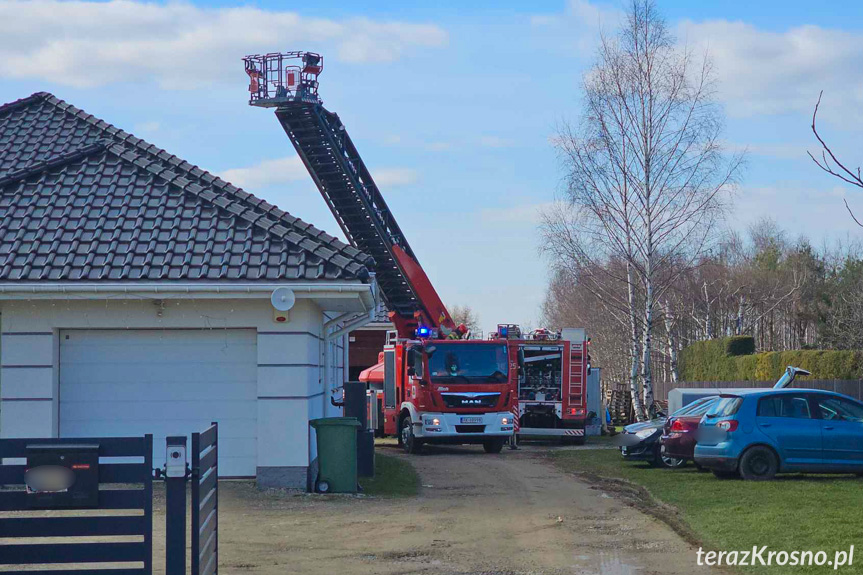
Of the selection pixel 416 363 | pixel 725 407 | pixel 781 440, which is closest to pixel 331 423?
pixel 725 407

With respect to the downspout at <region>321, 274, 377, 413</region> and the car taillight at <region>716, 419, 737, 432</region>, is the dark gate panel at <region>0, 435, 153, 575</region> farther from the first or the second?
the car taillight at <region>716, 419, 737, 432</region>

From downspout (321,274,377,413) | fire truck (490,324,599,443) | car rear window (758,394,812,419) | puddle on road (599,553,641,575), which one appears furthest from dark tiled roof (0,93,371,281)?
fire truck (490,324,599,443)

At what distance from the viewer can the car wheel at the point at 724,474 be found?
16.7 meters

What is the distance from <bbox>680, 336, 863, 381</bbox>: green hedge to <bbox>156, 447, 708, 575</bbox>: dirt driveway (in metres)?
17.1

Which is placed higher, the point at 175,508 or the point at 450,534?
the point at 175,508

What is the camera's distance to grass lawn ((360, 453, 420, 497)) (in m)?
15.5

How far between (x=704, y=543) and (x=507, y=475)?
8.42 m

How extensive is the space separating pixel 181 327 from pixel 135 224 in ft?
6.13

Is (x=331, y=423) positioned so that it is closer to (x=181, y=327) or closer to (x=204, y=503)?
(x=181, y=327)

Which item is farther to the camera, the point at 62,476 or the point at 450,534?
the point at 450,534

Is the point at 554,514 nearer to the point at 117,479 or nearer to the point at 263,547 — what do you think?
the point at 263,547

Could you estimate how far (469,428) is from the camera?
2372 cm

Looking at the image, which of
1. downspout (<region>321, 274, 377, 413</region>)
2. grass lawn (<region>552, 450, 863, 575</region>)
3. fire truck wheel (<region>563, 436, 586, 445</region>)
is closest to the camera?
grass lawn (<region>552, 450, 863, 575</region>)

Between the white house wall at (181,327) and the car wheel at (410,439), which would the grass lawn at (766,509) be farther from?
the car wheel at (410,439)
